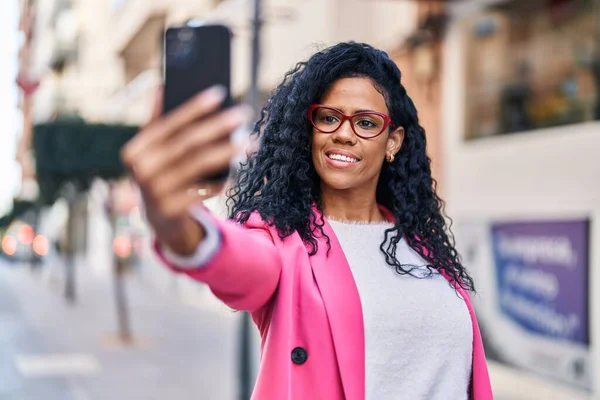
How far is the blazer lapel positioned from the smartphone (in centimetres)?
63

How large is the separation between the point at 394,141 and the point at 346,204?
0.22 m

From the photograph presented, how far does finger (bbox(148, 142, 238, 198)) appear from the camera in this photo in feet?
4.01

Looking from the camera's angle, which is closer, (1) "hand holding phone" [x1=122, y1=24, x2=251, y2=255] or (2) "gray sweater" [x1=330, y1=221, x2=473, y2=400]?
(1) "hand holding phone" [x1=122, y1=24, x2=251, y2=255]

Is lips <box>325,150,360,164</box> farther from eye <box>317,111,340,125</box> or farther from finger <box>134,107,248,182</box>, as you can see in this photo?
finger <box>134,107,248,182</box>

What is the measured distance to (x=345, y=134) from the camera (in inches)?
78.0

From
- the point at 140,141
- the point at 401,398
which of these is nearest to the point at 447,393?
the point at 401,398

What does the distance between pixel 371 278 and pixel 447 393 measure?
1.02ft

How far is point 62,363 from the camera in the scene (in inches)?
412

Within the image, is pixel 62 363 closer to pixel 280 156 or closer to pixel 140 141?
pixel 280 156

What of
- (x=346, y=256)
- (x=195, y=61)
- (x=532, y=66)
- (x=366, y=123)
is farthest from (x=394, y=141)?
(x=532, y=66)

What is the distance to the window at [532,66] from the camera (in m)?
7.32

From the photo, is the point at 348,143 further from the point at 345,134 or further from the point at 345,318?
the point at 345,318

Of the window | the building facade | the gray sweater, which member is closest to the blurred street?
the building facade

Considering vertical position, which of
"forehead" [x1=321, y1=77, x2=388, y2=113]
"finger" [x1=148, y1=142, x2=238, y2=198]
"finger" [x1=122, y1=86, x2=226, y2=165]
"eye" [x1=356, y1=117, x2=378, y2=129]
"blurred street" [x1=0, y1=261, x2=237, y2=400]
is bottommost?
"blurred street" [x1=0, y1=261, x2=237, y2=400]
